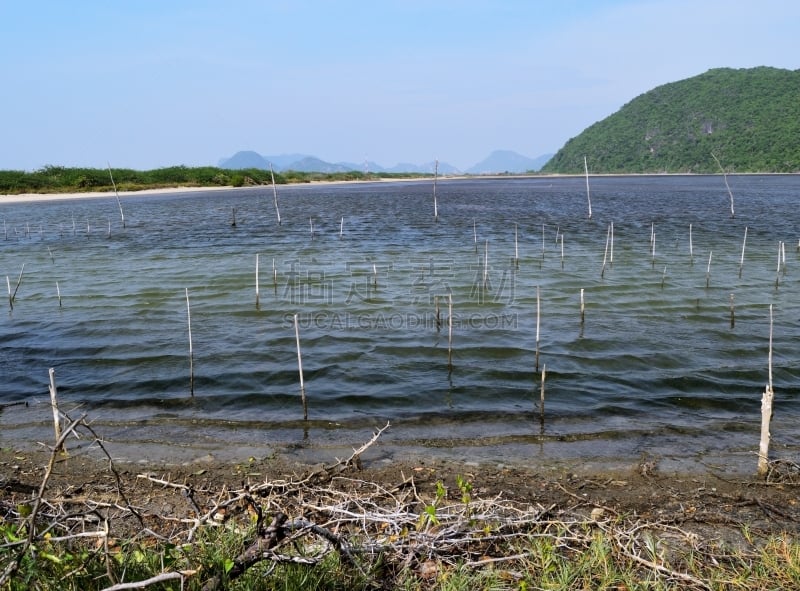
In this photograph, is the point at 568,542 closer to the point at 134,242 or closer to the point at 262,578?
the point at 262,578

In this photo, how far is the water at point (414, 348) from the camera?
832cm

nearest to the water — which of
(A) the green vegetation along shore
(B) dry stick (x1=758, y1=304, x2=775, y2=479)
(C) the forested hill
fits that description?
(B) dry stick (x1=758, y1=304, x2=775, y2=479)

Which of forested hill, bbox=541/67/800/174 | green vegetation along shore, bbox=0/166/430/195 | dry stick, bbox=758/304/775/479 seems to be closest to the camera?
dry stick, bbox=758/304/775/479

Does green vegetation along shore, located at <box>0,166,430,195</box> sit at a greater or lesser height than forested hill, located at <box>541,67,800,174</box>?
lesser

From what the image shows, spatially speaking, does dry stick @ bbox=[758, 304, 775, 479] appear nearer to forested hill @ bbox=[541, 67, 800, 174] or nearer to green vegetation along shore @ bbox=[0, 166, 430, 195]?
green vegetation along shore @ bbox=[0, 166, 430, 195]

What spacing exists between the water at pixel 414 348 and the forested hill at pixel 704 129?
121052mm

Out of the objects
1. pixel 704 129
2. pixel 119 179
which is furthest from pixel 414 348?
pixel 704 129

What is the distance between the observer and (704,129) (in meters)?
146

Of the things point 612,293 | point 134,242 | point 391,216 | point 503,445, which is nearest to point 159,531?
point 503,445

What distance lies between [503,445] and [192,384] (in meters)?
4.88

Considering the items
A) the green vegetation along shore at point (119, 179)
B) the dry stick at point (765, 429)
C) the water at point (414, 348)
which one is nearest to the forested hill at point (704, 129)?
the green vegetation along shore at point (119, 179)

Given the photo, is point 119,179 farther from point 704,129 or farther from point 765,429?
point 704,129

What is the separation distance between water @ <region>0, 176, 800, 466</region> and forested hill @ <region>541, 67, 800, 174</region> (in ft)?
397

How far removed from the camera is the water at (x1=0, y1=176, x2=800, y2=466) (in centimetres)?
832
